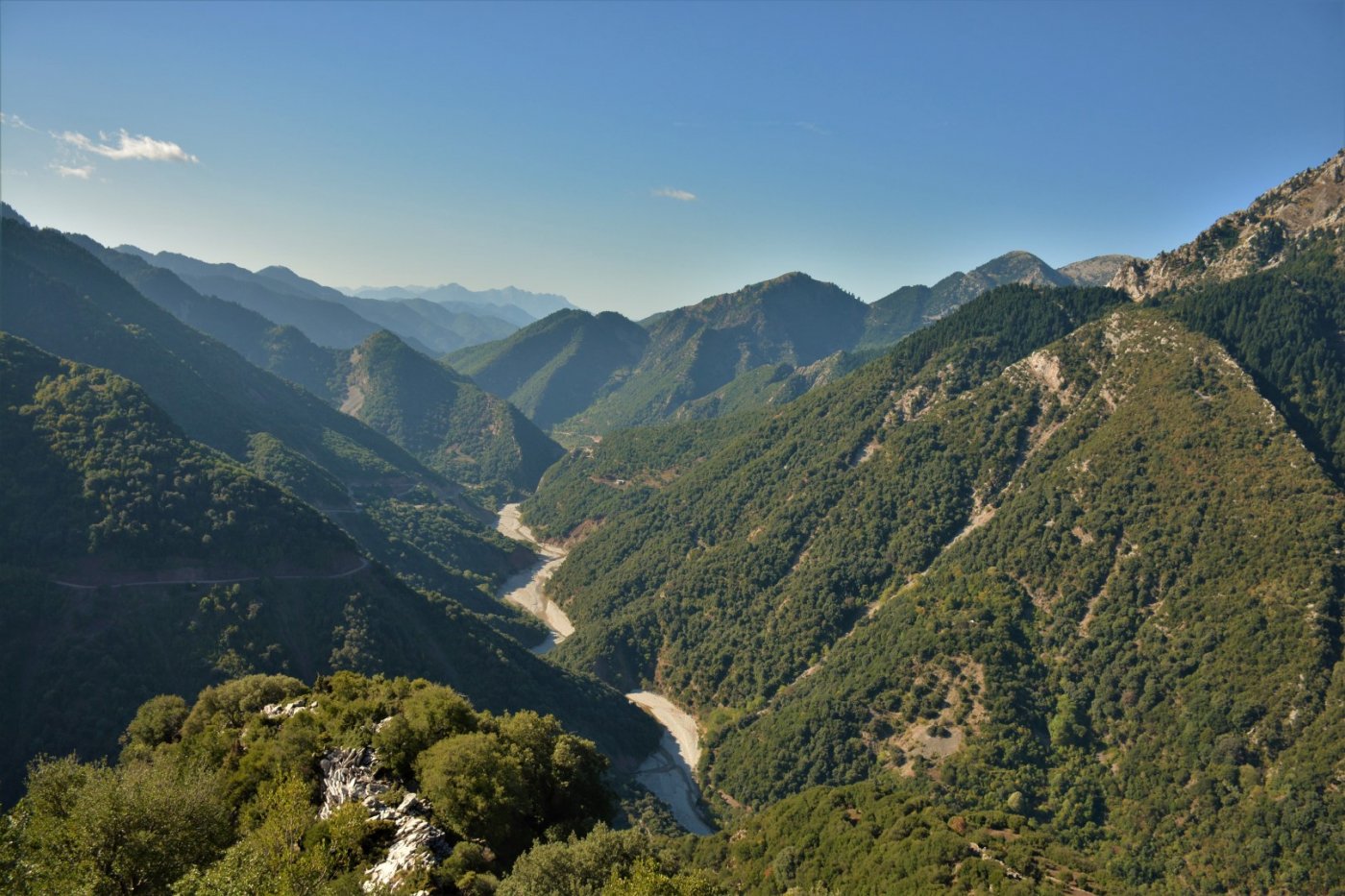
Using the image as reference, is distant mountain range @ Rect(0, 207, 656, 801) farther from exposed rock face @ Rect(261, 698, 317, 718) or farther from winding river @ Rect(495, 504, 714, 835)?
exposed rock face @ Rect(261, 698, 317, 718)

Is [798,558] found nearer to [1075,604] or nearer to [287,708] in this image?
[1075,604]

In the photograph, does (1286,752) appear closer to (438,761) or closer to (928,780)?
(928,780)

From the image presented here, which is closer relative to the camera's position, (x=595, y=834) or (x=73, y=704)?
(x=595, y=834)

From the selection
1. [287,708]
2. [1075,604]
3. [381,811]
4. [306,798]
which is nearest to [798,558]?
[1075,604]

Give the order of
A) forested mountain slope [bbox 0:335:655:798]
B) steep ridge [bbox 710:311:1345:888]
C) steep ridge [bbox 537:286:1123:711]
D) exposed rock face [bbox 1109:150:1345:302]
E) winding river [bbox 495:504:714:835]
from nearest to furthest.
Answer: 1. forested mountain slope [bbox 0:335:655:798]
2. steep ridge [bbox 710:311:1345:888]
3. winding river [bbox 495:504:714:835]
4. steep ridge [bbox 537:286:1123:711]
5. exposed rock face [bbox 1109:150:1345:302]

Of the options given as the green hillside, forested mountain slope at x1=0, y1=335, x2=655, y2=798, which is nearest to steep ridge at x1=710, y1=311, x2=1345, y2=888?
forested mountain slope at x1=0, y1=335, x2=655, y2=798

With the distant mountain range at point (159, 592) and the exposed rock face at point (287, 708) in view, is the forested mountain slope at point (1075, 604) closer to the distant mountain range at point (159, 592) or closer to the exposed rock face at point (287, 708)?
the distant mountain range at point (159, 592)

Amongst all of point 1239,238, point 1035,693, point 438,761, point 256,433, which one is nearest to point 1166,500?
point 1035,693
